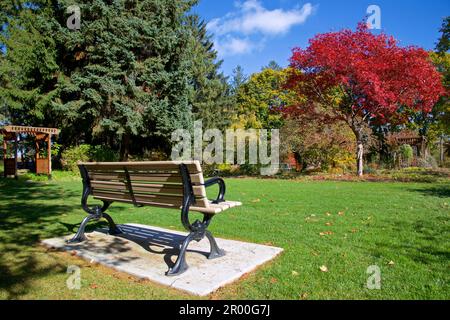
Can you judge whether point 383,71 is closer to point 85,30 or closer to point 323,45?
point 323,45

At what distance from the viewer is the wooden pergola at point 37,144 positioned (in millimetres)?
15430

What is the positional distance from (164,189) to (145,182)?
32cm

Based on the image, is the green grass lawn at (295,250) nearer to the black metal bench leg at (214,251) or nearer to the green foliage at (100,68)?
the black metal bench leg at (214,251)

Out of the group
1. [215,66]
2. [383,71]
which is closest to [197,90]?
[215,66]

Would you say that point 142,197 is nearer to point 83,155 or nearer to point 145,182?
point 145,182

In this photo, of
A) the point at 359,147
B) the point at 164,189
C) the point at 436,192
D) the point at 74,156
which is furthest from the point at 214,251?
the point at 74,156

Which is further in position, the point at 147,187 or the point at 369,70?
the point at 369,70

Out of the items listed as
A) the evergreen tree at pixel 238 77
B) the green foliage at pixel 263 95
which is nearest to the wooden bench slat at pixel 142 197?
the green foliage at pixel 263 95

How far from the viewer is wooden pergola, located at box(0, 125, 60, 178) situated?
607 inches

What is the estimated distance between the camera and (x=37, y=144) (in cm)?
1789

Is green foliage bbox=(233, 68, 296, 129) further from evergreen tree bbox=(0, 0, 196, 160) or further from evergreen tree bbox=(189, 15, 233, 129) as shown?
evergreen tree bbox=(0, 0, 196, 160)
